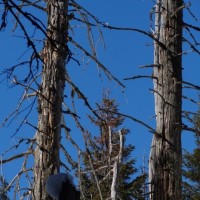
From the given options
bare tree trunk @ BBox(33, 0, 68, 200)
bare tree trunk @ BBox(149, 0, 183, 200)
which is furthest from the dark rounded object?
bare tree trunk @ BBox(149, 0, 183, 200)

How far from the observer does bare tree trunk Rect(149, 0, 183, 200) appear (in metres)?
6.85

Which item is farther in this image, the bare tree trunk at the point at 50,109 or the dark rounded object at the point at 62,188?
the bare tree trunk at the point at 50,109

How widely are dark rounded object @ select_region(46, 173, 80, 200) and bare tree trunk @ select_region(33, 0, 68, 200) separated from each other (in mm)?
3576

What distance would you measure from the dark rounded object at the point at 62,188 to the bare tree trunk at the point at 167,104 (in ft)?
12.4

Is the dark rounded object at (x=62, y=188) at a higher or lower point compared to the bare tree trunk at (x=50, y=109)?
lower

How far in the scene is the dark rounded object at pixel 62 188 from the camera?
9.86 feet

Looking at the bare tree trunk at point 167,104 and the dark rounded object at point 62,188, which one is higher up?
the bare tree trunk at point 167,104

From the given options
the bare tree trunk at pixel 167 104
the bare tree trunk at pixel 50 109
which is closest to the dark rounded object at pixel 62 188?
the bare tree trunk at pixel 50 109

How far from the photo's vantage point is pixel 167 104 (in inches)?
283

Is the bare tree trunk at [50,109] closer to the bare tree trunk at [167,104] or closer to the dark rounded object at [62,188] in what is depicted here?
the bare tree trunk at [167,104]

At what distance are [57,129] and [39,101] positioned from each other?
17.2 inches

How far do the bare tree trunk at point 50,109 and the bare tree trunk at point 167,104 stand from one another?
1143 millimetres

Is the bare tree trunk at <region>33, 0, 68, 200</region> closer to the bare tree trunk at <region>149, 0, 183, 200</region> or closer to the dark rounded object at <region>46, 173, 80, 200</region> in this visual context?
the bare tree trunk at <region>149, 0, 183, 200</region>

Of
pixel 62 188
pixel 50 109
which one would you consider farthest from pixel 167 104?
pixel 62 188
